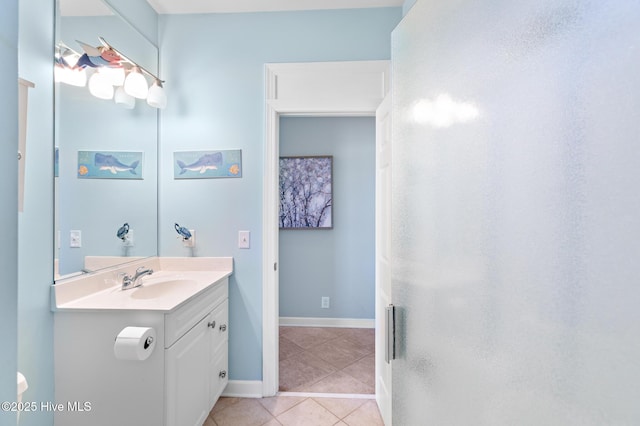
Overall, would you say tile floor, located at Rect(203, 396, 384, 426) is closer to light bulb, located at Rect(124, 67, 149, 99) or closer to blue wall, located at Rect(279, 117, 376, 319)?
blue wall, located at Rect(279, 117, 376, 319)

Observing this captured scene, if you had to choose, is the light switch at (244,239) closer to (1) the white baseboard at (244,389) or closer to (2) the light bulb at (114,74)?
(1) the white baseboard at (244,389)

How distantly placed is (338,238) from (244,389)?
1.77 metres

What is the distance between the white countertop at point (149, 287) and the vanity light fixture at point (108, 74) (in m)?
1.06

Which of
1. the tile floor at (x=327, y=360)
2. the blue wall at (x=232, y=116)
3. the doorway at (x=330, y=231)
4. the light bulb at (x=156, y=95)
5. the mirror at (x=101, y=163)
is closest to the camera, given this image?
the mirror at (x=101, y=163)

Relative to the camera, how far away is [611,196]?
0.27m

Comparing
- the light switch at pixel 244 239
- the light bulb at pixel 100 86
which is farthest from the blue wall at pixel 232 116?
the light bulb at pixel 100 86

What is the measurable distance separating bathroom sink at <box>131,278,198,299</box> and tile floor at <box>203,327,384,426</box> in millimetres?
863

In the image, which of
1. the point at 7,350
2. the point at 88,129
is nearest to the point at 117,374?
the point at 7,350

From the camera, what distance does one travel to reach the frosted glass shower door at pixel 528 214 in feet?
0.86

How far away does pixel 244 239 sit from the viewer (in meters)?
2.04

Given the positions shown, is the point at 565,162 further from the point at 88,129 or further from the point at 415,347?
the point at 88,129

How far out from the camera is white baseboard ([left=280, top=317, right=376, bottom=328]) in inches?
127

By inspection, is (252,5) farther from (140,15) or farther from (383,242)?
(383,242)

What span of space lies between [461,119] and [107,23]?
7.11 ft
